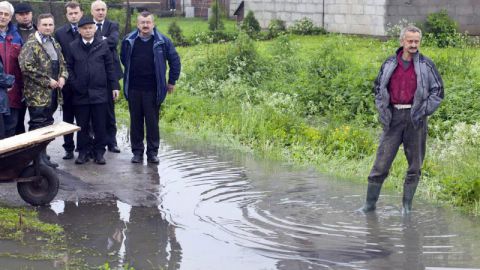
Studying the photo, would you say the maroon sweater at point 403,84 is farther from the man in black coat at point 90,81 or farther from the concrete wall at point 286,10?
the concrete wall at point 286,10

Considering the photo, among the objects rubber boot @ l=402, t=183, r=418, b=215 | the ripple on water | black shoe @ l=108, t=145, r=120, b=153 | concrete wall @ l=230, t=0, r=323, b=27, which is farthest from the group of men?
concrete wall @ l=230, t=0, r=323, b=27

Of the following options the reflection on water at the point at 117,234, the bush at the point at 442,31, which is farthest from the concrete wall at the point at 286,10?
the reflection on water at the point at 117,234

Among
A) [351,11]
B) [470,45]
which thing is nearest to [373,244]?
[470,45]

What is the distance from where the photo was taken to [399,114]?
983 cm

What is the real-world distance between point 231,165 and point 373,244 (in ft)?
13.2

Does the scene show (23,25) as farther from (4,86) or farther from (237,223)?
(237,223)

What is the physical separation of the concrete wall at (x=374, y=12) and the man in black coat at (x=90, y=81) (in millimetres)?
15204

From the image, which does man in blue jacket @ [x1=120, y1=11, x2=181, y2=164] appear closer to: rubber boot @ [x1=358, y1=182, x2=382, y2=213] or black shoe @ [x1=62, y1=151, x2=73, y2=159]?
black shoe @ [x1=62, y1=151, x2=73, y2=159]

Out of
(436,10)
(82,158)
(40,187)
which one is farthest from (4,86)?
(436,10)

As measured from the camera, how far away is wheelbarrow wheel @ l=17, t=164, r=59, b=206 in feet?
33.8

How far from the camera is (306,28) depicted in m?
29.5

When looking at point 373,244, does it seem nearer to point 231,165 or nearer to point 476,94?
point 231,165

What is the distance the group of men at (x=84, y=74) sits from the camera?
11.7 m

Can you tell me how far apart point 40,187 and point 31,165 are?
0.24m
